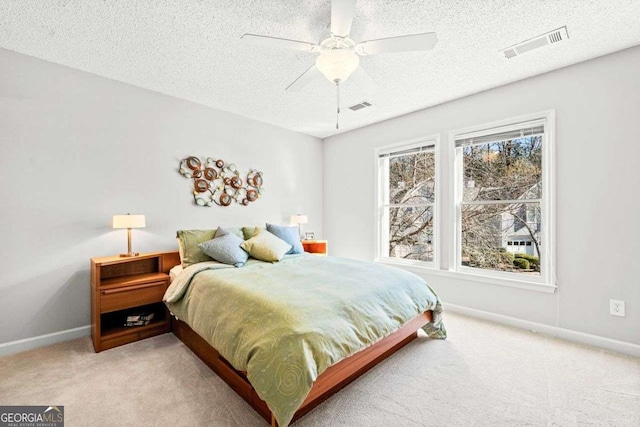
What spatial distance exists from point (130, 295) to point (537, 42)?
13.9ft

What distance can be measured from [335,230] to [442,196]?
1957 mm

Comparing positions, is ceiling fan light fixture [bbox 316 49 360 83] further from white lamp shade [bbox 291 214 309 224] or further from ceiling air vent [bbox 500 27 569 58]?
white lamp shade [bbox 291 214 309 224]

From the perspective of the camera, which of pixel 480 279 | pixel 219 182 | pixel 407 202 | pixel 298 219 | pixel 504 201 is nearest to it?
pixel 504 201

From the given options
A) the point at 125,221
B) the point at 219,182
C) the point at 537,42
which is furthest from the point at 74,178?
the point at 537,42

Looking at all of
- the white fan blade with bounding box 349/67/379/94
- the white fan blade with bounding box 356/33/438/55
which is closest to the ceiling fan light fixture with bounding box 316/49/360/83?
the white fan blade with bounding box 356/33/438/55

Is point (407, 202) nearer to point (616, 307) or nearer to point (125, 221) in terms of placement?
point (616, 307)

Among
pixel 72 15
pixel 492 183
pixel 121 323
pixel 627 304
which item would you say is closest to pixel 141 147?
pixel 72 15

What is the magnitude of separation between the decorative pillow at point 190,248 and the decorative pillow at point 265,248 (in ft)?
1.44

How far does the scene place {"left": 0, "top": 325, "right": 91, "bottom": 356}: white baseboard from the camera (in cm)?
232

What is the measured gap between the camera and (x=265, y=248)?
303 cm

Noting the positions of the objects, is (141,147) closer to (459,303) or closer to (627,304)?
(459,303)

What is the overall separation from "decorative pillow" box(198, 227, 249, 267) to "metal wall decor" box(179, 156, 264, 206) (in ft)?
2.67

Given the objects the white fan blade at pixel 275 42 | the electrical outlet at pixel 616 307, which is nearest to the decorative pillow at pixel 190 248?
the white fan blade at pixel 275 42

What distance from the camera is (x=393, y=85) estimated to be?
2.96m
